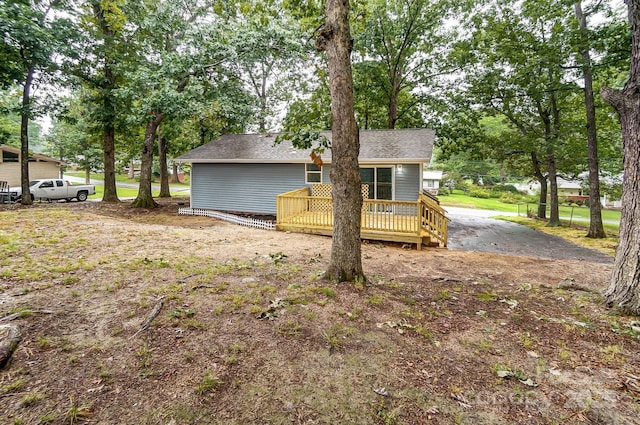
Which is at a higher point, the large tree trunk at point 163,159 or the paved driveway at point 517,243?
the large tree trunk at point 163,159

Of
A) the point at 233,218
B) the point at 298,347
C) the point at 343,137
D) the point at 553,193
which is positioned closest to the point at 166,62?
the point at 233,218

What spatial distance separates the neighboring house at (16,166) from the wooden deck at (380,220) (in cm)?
2219

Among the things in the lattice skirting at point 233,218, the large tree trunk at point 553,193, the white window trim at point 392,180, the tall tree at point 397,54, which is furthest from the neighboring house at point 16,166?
the large tree trunk at point 553,193

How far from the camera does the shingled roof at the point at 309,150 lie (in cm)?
1095

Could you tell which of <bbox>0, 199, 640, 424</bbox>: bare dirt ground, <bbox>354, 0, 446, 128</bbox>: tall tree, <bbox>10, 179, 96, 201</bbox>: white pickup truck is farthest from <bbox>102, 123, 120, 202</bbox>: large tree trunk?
<bbox>354, 0, 446, 128</bbox>: tall tree

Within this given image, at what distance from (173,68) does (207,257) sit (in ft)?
31.6

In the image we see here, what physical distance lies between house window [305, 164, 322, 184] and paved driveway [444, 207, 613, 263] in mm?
5734

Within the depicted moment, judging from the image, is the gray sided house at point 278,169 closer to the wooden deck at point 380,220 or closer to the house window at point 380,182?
the house window at point 380,182

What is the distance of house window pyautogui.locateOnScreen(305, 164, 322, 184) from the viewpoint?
12.6 m

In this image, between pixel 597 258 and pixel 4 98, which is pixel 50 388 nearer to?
pixel 597 258

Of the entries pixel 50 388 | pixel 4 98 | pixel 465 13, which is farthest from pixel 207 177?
pixel 4 98

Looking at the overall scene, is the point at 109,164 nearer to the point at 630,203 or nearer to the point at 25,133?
A: the point at 25,133

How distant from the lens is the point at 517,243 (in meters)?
11.3

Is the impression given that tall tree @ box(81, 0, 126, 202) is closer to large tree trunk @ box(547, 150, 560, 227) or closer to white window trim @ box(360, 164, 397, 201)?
white window trim @ box(360, 164, 397, 201)
